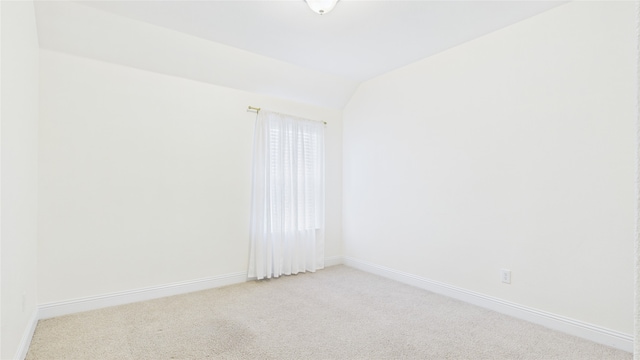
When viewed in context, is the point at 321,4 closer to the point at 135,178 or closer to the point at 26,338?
the point at 135,178

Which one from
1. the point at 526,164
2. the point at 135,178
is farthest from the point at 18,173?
the point at 526,164

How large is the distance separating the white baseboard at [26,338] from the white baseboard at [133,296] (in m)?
0.15

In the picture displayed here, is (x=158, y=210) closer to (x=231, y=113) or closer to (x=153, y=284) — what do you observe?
(x=153, y=284)

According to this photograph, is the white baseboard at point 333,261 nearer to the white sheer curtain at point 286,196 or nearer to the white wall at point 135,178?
the white sheer curtain at point 286,196

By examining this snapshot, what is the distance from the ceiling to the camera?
8.01ft

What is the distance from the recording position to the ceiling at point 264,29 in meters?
2.44

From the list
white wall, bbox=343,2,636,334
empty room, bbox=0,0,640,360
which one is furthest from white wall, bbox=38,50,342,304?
white wall, bbox=343,2,636,334

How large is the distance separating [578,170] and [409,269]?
185 centimetres

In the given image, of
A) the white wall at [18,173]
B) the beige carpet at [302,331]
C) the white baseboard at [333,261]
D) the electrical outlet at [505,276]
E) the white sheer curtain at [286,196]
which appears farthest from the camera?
the white baseboard at [333,261]

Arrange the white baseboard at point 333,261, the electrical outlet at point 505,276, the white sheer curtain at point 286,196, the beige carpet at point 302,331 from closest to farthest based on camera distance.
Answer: the beige carpet at point 302,331, the electrical outlet at point 505,276, the white sheer curtain at point 286,196, the white baseboard at point 333,261

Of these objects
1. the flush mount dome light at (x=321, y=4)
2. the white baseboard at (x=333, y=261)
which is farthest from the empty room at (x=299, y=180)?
the white baseboard at (x=333, y=261)

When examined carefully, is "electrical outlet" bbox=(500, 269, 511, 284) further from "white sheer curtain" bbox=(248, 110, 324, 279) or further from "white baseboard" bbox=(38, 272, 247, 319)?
"white baseboard" bbox=(38, 272, 247, 319)

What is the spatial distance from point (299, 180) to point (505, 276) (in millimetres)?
2424

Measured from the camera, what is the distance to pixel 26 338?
6.86 feet
